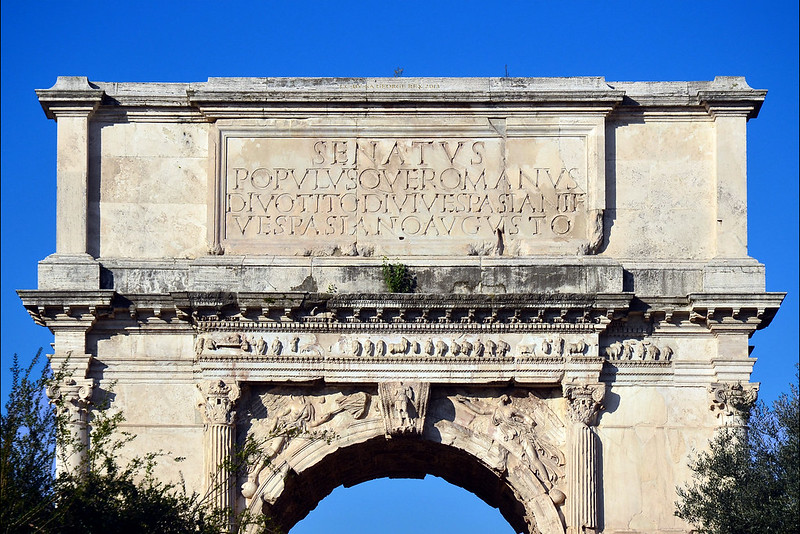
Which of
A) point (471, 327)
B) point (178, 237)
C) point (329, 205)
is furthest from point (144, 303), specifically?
point (471, 327)

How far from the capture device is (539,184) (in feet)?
78.8

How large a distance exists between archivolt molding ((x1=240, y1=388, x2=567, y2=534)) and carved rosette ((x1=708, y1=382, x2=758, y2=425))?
203cm

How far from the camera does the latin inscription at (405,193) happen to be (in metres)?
23.8

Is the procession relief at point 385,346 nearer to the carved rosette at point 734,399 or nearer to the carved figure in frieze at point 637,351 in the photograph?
the carved figure in frieze at point 637,351

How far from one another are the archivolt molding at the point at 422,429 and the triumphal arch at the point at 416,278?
3cm

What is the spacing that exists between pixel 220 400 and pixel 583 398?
4.61 meters

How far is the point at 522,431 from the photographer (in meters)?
23.3

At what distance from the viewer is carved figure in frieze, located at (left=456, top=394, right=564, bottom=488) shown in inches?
914

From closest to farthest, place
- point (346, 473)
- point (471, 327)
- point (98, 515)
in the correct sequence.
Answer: point (98, 515) < point (471, 327) < point (346, 473)

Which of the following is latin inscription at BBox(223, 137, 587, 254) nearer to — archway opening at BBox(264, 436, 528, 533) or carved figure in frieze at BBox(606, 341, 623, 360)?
carved figure in frieze at BBox(606, 341, 623, 360)

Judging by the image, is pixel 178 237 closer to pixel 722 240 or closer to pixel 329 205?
pixel 329 205

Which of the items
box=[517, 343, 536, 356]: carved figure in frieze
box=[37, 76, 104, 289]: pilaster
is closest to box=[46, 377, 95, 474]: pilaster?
box=[37, 76, 104, 289]: pilaster

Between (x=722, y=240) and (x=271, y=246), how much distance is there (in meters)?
5.90

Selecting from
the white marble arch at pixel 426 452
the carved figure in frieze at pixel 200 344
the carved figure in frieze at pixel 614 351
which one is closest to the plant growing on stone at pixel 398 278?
the white marble arch at pixel 426 452
